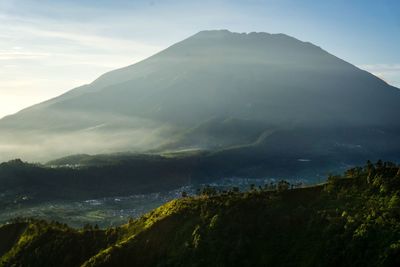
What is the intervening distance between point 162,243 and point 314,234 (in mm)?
18655

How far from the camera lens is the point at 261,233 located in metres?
57.0

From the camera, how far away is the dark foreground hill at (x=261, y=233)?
49094mm

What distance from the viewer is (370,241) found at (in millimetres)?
47719

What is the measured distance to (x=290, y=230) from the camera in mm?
55875

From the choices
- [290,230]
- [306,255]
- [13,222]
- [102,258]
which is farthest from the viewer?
[13,222]

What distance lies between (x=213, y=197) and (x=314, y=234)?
53.0 ft

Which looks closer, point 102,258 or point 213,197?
point 102,258

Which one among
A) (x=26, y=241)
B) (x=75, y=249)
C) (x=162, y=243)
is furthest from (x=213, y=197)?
(x=26, y=241)

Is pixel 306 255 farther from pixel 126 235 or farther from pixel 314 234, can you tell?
pixel 126 235

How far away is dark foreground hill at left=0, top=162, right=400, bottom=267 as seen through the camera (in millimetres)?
49094

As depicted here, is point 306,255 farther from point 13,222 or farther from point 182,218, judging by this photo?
point 13,222

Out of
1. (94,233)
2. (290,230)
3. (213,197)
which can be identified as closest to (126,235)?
(94,233)

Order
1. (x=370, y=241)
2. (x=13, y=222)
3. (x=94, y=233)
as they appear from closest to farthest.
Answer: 1. (x=370, y=241)
2. (x=94, y=233)
3. (x=13, y=222)

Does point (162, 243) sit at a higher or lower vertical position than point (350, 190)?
lower
